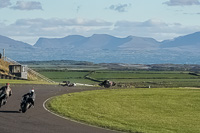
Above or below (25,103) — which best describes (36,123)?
below

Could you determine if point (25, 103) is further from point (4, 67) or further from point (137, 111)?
Answer: point (4, 67)

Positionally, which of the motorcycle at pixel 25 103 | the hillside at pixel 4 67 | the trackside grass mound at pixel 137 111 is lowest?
the trackside grass mound at pixel 137 111

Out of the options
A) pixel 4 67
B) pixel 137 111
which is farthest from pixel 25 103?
pixel 4 67

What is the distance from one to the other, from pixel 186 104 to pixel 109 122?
1667 cm

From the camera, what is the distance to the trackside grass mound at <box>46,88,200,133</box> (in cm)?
2905

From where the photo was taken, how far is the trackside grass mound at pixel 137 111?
2905cm

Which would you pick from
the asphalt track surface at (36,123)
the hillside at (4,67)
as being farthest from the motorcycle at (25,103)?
the hillside at (4,67)

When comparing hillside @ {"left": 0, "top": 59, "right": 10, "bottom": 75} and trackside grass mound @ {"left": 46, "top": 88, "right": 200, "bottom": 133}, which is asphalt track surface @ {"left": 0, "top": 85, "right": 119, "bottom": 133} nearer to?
trackside grass mound @ {"left": 46, "top": 88, "right": 200, "bottom": 133}

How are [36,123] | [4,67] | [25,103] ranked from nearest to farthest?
[36,123] → [25,103] → [4,67]

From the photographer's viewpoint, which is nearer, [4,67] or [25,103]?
[25,103]

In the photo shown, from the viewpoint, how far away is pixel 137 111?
37.7 m

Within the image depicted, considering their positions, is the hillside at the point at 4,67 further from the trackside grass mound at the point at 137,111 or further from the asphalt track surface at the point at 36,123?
the asphalt track surface at the point at 36,123

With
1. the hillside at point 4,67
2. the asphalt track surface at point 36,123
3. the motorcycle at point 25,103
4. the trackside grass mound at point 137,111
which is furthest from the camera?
the hillside at point 4,67

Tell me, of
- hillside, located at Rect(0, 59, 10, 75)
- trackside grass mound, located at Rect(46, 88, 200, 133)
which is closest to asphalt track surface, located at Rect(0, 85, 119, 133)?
trackside grass mound, located at Rect(46, 88, 200, 133)
